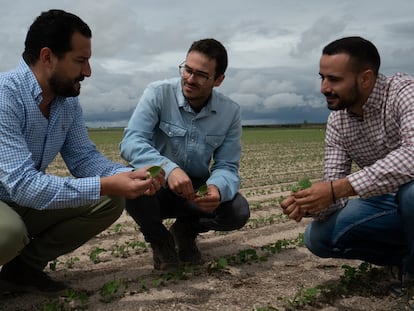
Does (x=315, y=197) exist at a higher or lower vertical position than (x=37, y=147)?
lower

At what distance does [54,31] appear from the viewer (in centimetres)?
339

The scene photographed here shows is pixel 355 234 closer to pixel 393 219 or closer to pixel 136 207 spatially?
pixel 393 219

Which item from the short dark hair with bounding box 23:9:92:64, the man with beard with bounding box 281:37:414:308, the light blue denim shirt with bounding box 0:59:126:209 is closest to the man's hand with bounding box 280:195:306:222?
the man with beard with bounding box 281:37:414:308

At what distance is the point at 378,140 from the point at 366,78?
0.44 metres

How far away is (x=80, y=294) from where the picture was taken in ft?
12.3

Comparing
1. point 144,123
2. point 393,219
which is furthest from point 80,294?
point 393,219

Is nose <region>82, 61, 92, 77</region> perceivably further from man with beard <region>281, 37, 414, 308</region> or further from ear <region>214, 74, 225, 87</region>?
man with beard <region>281, 37, 414, 308</region>

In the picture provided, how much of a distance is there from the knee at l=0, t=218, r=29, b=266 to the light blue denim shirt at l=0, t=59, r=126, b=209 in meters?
0.16

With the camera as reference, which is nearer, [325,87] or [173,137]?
[325,87]

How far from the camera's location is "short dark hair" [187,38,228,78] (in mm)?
4301

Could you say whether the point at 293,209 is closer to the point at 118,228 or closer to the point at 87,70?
the point at 87,70

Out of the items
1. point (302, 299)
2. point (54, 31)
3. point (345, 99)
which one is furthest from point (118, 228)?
point (345, 99)

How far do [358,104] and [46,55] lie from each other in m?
2.13

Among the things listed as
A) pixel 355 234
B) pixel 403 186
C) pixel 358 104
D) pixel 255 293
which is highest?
pixel 358 104
